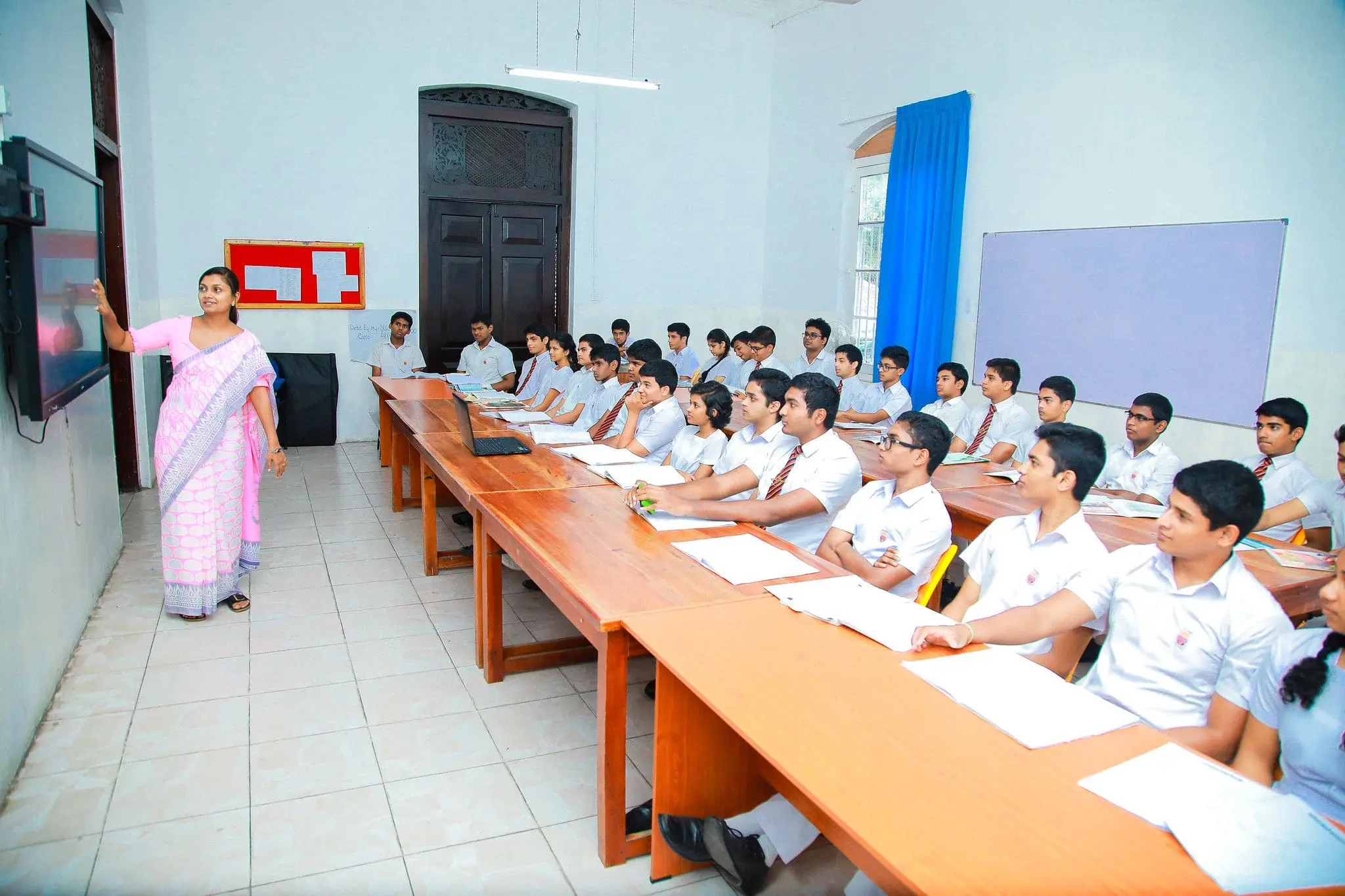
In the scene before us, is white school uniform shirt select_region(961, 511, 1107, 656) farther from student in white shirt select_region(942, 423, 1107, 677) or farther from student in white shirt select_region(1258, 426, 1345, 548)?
student in white shirt select_region(1258, 426, 1345, 548)

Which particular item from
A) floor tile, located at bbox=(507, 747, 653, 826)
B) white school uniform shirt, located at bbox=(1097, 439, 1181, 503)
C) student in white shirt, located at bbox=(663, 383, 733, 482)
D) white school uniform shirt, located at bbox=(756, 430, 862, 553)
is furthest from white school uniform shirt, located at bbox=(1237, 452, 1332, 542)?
floor tile, located at bbox=(507, 747, 653, 826)

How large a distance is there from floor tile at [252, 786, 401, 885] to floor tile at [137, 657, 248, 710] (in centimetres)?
86

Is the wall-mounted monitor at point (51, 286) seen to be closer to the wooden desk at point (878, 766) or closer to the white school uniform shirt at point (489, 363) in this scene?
the wooden desk at point (878, 766)

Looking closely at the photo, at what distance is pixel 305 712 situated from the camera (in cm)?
309

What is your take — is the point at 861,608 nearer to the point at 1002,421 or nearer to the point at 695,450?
the point at 695,450

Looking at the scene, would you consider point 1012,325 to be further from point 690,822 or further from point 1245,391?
point 690,822

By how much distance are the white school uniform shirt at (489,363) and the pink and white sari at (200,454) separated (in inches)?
147

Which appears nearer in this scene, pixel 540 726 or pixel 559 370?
pixel 540 726

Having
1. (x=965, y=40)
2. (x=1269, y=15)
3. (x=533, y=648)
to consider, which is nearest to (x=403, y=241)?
(x=965, y=40)

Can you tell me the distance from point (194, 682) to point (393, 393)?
323cm

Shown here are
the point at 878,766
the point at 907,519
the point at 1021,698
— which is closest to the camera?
the point at 878,766

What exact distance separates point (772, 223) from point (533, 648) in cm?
657

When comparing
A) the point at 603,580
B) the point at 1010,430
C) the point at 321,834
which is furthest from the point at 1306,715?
the point at 1010,430

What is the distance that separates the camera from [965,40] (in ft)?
21.2
